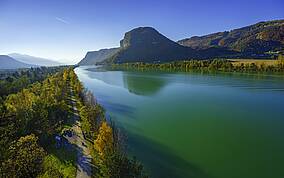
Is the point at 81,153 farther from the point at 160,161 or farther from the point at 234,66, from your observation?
the point at 234,66

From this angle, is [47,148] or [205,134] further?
[205,134]

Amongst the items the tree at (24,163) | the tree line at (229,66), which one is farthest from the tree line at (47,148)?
the tree line at (229,66)

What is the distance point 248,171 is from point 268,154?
14.6 feet

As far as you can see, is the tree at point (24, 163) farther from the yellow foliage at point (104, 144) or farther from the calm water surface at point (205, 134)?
the calm water surface at point (205, 134)

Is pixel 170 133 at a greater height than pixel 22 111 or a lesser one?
lesser

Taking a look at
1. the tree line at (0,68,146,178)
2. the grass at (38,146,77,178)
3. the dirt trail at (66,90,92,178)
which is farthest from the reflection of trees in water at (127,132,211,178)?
the grass at (38,146,77,178)

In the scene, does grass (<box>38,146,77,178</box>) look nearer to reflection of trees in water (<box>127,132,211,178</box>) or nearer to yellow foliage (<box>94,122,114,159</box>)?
yellow foliage (<box>94,122,114,159</box>)

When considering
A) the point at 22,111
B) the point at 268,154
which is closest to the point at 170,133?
the point at 268,154

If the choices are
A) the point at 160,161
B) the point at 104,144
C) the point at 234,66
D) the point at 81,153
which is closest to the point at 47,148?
the point at 81,153

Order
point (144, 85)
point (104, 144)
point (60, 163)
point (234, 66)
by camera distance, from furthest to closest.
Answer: point (234, 66) < point (144, 85) < point (60, 163) < point (104, 144)

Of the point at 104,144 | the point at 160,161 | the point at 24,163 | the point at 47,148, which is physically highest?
the point at 24,163

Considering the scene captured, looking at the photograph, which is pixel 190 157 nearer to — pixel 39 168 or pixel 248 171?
pixel 248 171

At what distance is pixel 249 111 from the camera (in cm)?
3919

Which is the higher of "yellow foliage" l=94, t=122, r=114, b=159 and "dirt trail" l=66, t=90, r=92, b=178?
"yellow foliage" l=94, t=122, r=114, b=159
